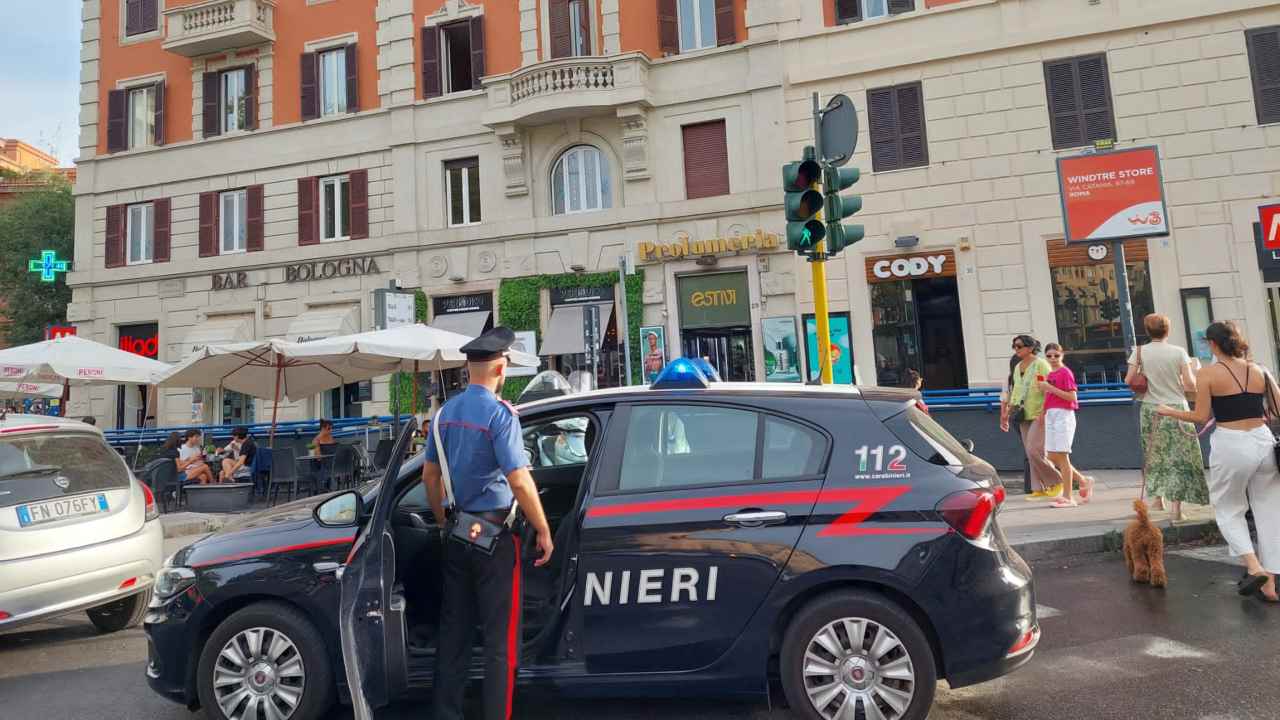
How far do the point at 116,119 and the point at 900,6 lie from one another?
2118 cm

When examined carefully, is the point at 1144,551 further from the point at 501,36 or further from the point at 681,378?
the point at 501,36

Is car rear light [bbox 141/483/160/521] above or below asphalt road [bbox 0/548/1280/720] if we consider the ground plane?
above

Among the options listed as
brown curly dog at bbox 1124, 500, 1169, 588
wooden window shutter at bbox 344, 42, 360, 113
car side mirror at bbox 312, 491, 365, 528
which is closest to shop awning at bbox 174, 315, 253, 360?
wooden window shutter at bbox 344, 42, 360, 113

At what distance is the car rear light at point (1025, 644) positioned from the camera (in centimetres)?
332

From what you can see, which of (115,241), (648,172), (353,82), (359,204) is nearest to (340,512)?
(648,172)

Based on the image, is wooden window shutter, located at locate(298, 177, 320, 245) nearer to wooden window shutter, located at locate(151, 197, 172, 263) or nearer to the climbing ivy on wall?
wooden window shutter, located at locate(151, 197, 172, 263)

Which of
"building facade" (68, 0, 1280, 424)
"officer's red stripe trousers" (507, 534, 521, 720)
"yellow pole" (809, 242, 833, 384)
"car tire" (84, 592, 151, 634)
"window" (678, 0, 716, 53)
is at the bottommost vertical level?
"car tire" (84, 592, 151, 634)

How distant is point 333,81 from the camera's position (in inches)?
818

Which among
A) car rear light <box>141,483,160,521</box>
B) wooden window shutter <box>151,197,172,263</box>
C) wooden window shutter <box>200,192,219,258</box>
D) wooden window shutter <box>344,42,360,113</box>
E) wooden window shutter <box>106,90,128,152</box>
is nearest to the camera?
car rear light <box>141,483,160,521</box>

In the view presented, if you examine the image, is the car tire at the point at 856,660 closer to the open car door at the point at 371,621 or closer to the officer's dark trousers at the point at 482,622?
the officer's dark trousers at the point at 482,622

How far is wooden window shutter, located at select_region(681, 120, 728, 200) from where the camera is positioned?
17.8 meters

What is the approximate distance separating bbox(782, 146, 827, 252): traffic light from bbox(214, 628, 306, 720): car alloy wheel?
512 centimetres

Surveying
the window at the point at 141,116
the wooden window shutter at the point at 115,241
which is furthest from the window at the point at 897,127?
the wooden window shutter at the point at 115,241

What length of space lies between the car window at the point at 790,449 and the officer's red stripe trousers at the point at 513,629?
117cm
